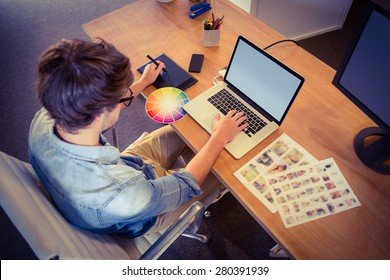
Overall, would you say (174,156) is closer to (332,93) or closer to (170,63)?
(170,63)

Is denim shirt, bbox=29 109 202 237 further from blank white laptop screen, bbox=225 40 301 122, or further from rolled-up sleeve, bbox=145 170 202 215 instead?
blank white laptop screen, bbox=225 40 301 122

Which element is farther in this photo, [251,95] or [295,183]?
[251,95]

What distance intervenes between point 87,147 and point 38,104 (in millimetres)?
1706

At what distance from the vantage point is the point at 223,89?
119 centimetres

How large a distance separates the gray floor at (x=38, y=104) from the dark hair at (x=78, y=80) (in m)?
1.06

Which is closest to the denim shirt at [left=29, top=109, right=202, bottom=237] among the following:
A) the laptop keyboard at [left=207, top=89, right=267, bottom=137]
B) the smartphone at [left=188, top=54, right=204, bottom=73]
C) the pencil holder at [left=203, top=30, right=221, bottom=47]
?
the laptop keyboard at [left=207, top=89, right=267, bottom=137]

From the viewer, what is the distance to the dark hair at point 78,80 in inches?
27.3

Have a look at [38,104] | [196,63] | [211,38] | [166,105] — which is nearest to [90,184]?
[166,105]

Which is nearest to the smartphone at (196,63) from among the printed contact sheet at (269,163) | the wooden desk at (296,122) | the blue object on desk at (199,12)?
the wooden desk at (296,122)

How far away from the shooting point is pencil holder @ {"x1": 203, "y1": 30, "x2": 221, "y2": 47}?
1.30 metres

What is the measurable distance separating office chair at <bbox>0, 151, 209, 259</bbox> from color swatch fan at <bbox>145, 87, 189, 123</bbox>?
391 mm

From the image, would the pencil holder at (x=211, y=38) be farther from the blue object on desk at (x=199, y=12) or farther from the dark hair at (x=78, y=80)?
the dark hair at (x=78, y=80)

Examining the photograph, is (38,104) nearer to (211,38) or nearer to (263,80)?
(211,38)

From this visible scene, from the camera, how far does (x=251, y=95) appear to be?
1116 millimetres
